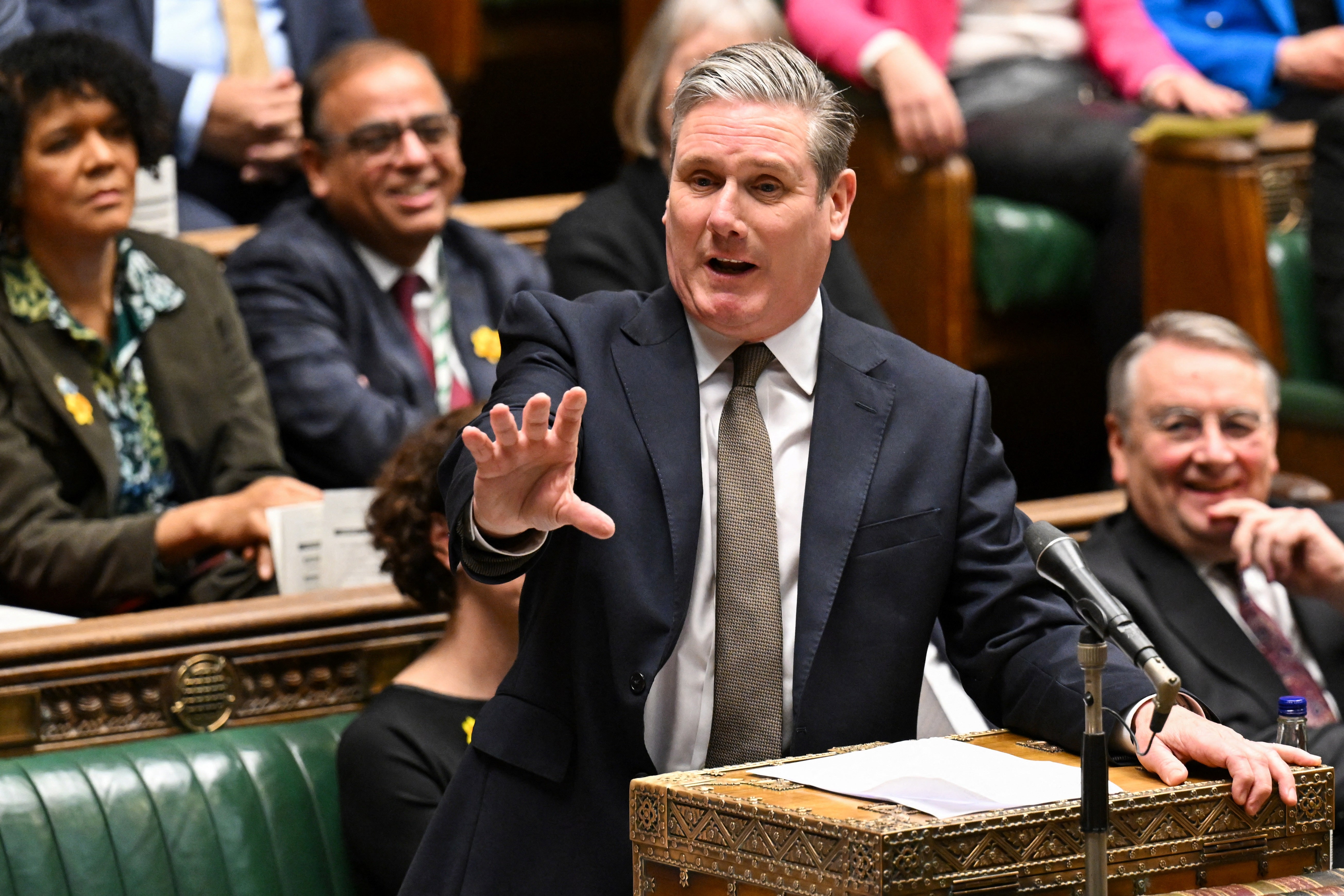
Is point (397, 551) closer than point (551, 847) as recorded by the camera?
No

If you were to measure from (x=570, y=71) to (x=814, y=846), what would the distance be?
328 centimetres

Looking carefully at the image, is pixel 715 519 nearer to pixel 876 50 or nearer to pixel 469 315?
pixel 469 315

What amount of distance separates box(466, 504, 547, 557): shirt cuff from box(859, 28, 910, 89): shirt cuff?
1905 millimetres

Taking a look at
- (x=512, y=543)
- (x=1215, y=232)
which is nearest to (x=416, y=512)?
(x=512, y=543)

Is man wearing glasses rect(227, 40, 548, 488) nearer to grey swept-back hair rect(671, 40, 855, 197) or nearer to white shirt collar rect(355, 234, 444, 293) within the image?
white shirt collar rect(355, 234, 444, 293)

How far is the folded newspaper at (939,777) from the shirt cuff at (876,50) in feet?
6.20

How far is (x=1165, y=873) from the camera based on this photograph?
1.35 metres

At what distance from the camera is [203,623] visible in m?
2.09

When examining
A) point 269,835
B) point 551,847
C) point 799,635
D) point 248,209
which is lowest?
point 269,835

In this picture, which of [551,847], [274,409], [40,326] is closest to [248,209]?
[274,409]

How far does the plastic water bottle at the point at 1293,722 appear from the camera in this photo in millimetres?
1669

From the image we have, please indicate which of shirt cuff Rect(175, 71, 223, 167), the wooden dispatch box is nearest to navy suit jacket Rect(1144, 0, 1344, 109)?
shirt cuff Rect(175, 71, 223, 167)

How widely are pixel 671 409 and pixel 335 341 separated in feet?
4.30

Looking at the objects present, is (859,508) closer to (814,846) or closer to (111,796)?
(814,846)
